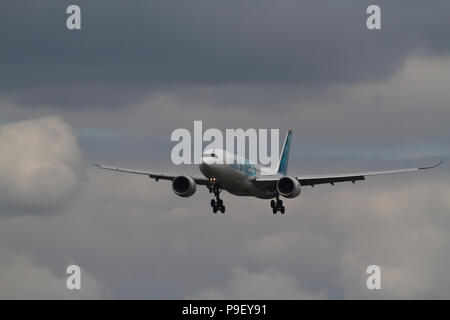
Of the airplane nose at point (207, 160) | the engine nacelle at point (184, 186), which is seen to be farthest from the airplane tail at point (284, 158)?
the airplane nose at point (207, 160)

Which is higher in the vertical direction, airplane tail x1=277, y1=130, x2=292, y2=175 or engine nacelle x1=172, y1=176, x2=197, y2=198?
airplane tail x1=277, y1=130, x2=292, y2=175

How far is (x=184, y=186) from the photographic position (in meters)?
108

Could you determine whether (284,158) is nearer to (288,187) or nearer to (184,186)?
(288,187)

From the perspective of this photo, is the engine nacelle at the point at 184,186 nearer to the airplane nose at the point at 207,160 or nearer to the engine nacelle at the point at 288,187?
the airplane nose at the point at 207,160

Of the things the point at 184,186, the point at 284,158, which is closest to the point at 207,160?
the point at 184,186

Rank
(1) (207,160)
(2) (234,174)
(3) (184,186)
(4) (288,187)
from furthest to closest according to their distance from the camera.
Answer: (4) (288,187) < (3) (184,186) < (2) (234,174) < (1) (207,160)

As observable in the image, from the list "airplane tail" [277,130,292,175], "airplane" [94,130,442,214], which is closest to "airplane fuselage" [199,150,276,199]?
"airplane" [94,130,442,214]

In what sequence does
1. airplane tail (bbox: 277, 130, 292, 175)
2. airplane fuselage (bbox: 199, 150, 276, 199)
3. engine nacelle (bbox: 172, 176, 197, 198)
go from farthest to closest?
1. airplane tail (bbox: 277, 130, 292, 175)
2. engine nacelle (bbox: 172, 176, 197, 198)
3. airplane fuselage (bbox: 199, 150, 276, 199)

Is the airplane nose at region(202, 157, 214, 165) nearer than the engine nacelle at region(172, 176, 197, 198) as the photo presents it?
Yes

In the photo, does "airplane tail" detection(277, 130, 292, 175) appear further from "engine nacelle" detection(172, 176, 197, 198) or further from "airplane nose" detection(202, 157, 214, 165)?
"airplane nose" detection(202, 157, 214, 165)

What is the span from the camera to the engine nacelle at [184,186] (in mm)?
107750

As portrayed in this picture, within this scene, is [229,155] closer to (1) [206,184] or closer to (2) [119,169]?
(1) [206,184]

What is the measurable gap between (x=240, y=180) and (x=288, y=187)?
5.97 m

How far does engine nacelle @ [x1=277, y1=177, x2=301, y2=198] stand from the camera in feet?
355
